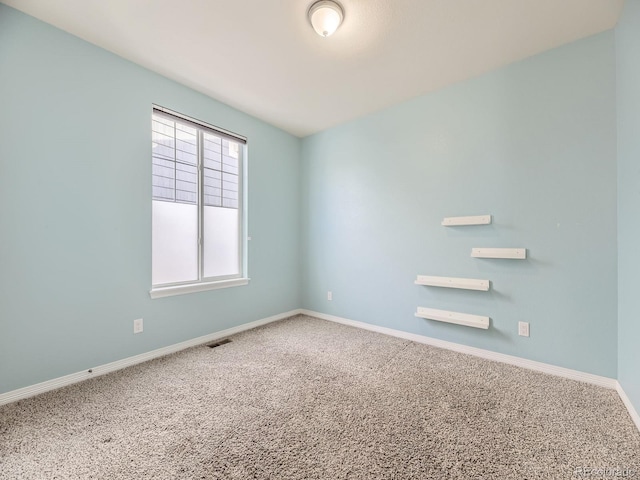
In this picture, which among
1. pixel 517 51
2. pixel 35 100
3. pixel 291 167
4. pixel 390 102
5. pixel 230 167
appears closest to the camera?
pixel 35 100

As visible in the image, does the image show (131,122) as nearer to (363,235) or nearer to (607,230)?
→ (363,235)

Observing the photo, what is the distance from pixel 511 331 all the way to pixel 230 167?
10.7ft

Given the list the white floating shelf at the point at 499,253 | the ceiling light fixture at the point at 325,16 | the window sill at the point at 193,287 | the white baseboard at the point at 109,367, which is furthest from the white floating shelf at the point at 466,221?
the white baseboard at the point at 109,367

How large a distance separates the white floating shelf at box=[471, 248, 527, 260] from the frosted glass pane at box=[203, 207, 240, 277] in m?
2.54

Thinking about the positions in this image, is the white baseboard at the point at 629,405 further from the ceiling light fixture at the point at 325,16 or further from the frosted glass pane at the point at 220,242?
the frosted glass pane at the point at 220,242

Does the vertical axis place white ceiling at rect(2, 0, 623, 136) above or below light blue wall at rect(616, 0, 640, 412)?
above

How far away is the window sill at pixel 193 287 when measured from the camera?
241 cm

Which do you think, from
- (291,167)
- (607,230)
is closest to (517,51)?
(607,230)

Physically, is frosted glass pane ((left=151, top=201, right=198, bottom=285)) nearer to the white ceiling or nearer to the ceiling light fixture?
the white ceiling

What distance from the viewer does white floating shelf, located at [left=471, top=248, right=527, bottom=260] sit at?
2.16 meters

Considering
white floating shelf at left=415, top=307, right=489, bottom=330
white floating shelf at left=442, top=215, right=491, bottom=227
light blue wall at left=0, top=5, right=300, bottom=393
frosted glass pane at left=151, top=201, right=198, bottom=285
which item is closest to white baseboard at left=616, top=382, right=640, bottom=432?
white floating shelf at left=415, top=307, right=489, bottom=330

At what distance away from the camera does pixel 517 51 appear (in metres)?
2.08

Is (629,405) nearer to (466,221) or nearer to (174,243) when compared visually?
(466,221)

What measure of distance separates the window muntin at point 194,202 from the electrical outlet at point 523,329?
2823 mm
